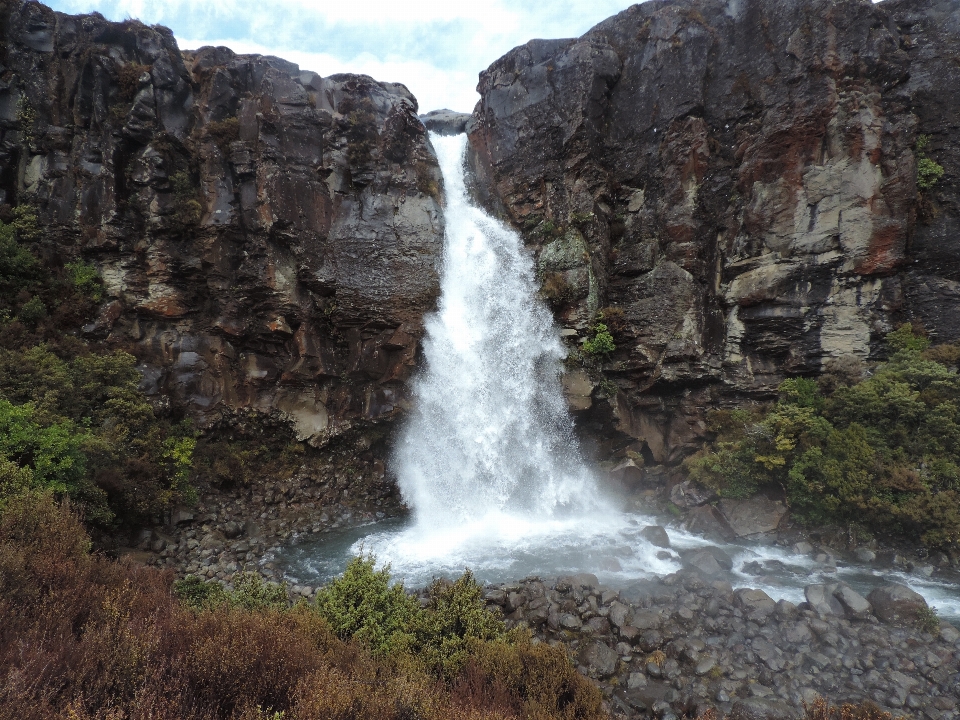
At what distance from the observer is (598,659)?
7840mm

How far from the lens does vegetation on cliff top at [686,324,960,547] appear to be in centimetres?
1188

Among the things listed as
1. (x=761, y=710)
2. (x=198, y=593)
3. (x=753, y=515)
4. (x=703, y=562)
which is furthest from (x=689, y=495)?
(x=198, y=593)

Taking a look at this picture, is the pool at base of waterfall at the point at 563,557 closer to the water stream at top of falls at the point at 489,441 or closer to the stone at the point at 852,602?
the water stream at top of falls at the point at 489,441

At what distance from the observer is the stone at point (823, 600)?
908 centimetres

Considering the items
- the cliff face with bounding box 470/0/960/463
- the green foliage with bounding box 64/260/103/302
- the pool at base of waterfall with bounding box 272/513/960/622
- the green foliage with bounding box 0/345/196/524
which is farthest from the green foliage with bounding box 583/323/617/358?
the green foliage with bounding box 64/260/103/302

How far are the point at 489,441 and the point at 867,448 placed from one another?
10921mm

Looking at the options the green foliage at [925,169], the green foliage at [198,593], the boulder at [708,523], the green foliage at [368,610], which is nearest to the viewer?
the green foliage at [368,610]

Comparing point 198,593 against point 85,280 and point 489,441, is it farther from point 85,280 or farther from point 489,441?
point 85,280

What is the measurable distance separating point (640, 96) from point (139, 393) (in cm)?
2115

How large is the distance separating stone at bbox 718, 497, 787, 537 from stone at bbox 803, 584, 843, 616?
13.3 ft

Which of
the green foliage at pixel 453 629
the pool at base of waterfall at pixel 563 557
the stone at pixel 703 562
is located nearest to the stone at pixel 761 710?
the green foliage at pixel 453 629

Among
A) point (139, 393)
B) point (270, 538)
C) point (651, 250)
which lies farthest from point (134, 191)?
point (651, 250)

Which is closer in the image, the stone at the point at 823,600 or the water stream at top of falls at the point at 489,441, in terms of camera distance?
the stone at the point at 823,600

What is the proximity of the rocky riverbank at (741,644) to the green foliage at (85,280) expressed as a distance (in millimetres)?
15588
